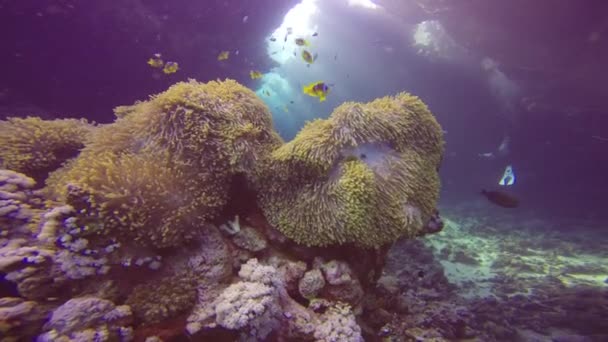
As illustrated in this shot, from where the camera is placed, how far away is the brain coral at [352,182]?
336 cm

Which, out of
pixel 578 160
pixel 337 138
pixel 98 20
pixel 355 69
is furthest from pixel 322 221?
pixel 355 69

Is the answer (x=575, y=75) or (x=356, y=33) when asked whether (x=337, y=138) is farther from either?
(x=356, y=33)

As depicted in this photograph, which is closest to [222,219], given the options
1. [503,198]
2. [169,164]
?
[169,164]

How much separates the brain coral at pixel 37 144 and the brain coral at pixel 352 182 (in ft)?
8.59

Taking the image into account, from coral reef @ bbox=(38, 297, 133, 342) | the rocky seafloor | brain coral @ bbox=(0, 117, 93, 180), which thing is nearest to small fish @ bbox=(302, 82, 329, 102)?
the rocky seafloor

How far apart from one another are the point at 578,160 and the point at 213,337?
28.4 m

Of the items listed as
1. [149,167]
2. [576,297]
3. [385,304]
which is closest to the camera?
[149,167]

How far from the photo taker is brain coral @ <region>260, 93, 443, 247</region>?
3.36 meters

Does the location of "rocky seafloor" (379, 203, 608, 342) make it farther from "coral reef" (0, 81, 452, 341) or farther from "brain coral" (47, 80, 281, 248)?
"brain coral" (47, 80, 281, 248)

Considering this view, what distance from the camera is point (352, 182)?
333 cm

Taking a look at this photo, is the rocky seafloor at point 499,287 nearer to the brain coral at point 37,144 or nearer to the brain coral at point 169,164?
the brain coral at point 169,164

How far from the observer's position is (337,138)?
3564 millimetres

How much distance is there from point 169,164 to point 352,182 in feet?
6.25

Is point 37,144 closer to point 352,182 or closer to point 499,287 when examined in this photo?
point 352,182
